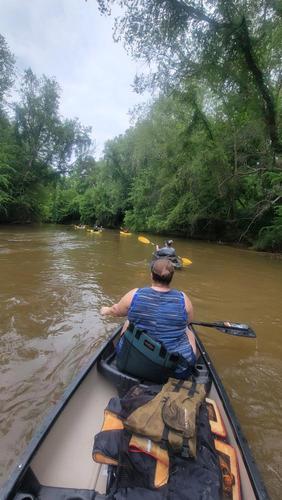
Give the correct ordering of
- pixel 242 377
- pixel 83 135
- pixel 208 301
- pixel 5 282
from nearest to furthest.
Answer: pixel 242 377 < pixel 208 301 < pixel 5 282 < pixel 83 135

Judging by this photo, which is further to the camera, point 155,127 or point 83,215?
point 83,215

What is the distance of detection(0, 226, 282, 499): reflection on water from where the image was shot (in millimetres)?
2900

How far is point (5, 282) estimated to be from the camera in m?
7.54

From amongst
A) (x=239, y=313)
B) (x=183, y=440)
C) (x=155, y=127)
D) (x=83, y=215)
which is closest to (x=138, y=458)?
(x=183, y=440)

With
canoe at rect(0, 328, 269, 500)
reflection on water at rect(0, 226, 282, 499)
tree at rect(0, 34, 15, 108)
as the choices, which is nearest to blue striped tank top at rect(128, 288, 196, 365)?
canoe at rect(0, 328, 269, 500)

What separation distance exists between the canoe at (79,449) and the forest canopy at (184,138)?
9511 millimetres

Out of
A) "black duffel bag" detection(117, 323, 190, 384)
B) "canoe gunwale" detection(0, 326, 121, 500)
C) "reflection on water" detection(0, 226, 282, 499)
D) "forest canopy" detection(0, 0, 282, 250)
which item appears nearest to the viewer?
"canoe gunwale" detection(0, 326, 121, 500)

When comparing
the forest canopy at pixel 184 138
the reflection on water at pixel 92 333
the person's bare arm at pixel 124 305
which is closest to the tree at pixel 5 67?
the forest canopy at pixel 184 138

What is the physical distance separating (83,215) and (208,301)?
33995mm

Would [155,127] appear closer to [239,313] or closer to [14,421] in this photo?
[239,313]

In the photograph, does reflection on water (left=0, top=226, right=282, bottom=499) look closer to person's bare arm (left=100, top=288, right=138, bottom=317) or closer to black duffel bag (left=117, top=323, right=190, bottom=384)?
black duffel bag (left=117, top=323, right=190, bottom=384)

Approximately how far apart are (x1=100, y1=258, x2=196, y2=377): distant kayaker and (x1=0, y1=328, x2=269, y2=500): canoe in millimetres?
486

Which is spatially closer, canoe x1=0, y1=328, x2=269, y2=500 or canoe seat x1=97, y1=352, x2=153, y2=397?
canoe x1=0, y1=328, x2=269, y2=500

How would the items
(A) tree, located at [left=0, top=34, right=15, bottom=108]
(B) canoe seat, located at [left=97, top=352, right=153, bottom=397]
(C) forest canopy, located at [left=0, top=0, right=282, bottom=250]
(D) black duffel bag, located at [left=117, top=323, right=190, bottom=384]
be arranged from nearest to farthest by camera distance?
(D) black duffel bag, located at [left=117, top=323, right=190, bottom=384], (B) canoe seat, located at [left=97, top=352, right=153, bottom=397], (C) forest canopy, located at [left=0, top=0, right=282, bottom=250], (A) tree, located at [left=0, top=34, right=15, bottom=108]
